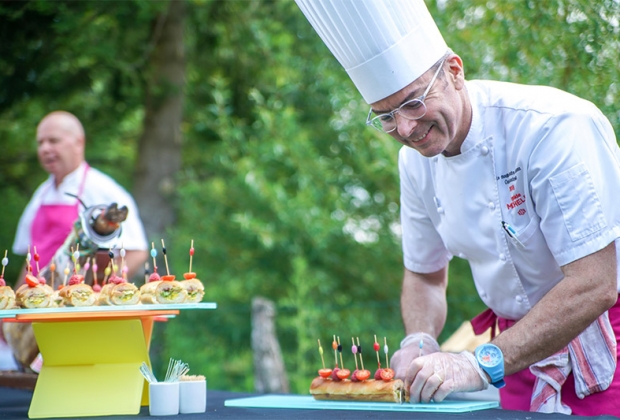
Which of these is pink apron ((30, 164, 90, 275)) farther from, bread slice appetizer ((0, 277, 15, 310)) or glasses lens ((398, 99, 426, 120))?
glasses lens ((398, 99, 426, 120))

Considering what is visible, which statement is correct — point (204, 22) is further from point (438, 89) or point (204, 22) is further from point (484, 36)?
point (438, 89)

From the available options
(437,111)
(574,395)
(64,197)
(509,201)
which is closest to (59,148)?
(64,197)

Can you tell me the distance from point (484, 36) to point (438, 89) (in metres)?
3.11

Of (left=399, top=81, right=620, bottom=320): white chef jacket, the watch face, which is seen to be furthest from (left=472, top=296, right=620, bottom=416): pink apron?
the watch face

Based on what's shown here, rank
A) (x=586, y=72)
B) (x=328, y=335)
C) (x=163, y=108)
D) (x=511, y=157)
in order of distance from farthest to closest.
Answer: (x=163, y=108)
(x=328, y=335)
(x=586, y=72)
(x=511, y=157)

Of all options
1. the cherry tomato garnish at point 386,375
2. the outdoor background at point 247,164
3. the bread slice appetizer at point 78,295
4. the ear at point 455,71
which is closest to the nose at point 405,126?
the ear at point 455,71

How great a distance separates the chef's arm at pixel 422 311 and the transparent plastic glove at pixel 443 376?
38cm

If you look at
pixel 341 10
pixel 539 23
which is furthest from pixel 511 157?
pixel 539 23

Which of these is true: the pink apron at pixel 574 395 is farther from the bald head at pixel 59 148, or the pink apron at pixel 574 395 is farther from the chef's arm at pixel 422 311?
the bald head at pixel 59 148

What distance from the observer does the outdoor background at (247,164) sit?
6.23 meters

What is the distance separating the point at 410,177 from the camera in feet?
8.55

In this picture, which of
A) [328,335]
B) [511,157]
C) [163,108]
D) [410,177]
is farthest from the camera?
[163,108]

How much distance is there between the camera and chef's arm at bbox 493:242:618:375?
6.57ft

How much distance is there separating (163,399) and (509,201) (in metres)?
1.12
